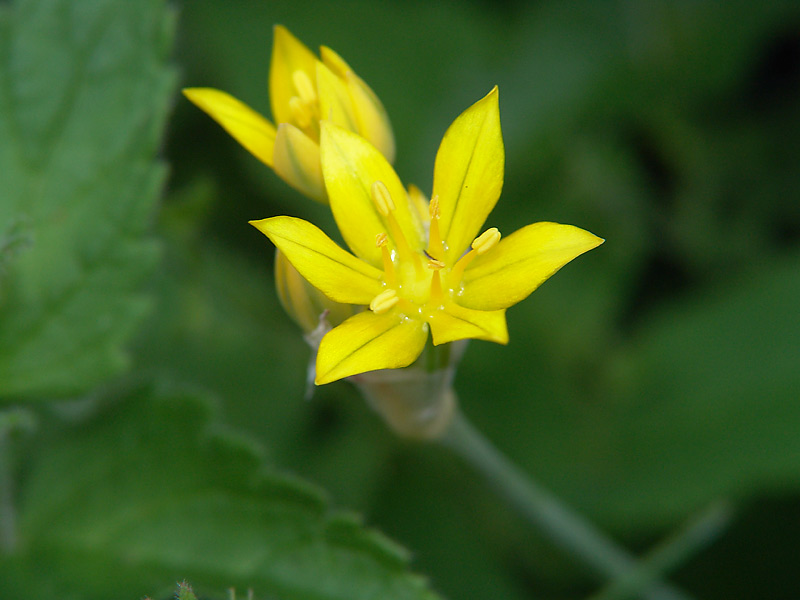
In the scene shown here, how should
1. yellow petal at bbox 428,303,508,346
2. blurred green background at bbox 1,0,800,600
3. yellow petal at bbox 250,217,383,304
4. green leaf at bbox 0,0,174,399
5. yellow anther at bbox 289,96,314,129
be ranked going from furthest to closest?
blurred green background at bbox 1,0,800,600 < green leaf at bbox 0,0,174,399 < yellow anther at bbox 289,96,314,129 < yellow petal at bbox 250,217,383,304 < yellow petal at bbox 428,303,508,346

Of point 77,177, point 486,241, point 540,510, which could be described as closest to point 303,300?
point 486,241

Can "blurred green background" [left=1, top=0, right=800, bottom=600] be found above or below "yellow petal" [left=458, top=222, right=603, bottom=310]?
above

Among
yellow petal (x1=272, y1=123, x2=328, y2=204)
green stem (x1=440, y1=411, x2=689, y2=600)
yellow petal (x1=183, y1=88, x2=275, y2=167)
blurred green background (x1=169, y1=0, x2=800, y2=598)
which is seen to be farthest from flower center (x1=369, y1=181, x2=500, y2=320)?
blurred green background (x1=169, y1=0, x2=800, y2=598)

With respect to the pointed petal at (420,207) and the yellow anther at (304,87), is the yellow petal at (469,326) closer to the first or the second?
the pointed petal at (420,207)

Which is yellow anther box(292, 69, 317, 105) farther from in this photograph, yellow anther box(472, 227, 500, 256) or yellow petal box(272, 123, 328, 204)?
yellow anther box(472, 227, 500, 256)

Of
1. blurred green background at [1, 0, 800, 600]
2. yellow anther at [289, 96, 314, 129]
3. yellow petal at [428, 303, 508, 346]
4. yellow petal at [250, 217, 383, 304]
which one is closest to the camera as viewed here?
yellow petal at [428, 303, 508, 346]

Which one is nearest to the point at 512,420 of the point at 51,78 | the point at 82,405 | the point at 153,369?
the point at 153,369

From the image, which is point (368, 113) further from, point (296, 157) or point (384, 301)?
point (384, 301)
